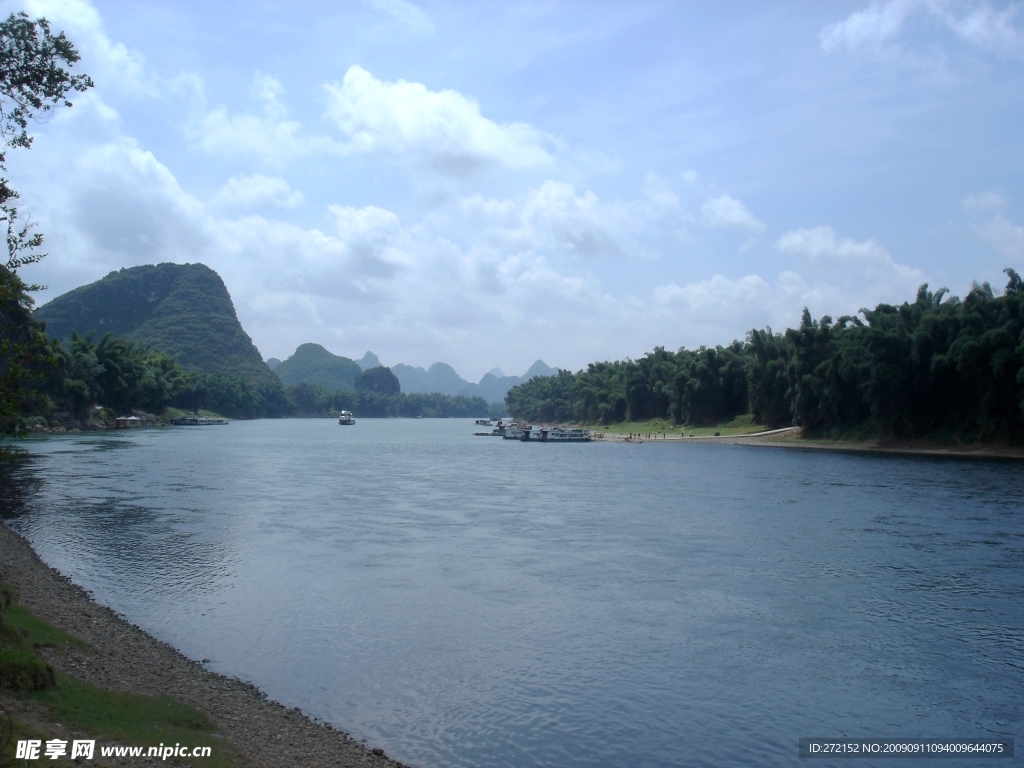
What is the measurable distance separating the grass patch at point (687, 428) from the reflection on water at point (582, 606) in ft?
226

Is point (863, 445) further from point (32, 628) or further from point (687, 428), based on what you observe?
point (32, 628)

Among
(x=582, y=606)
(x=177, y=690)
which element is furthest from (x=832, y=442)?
(x=177, y=690)

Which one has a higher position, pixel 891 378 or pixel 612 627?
pixel 891 378

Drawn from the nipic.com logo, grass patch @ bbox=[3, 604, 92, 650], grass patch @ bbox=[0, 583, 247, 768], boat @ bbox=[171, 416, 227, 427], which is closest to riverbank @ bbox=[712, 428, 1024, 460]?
grass patch @ bbox=[0, 583, 247, 768]

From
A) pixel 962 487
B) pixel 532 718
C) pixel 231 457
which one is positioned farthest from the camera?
pixel 231 457

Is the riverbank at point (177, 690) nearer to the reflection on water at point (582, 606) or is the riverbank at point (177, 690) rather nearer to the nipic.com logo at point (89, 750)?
the nipic.com logo at point (89, 750)

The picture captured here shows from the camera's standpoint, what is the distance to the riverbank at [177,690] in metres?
11.2

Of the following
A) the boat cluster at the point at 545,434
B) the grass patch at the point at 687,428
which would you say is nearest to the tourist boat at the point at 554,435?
the boat cluster at the point at 545,434

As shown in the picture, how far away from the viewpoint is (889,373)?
76938 millimetres

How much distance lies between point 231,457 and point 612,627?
64.7 metres

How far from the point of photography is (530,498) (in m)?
48.2

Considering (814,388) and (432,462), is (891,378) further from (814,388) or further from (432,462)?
Result: (432,462)

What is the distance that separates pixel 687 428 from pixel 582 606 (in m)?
113

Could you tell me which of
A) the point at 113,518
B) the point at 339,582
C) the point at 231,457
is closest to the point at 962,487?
the point at 339,582
